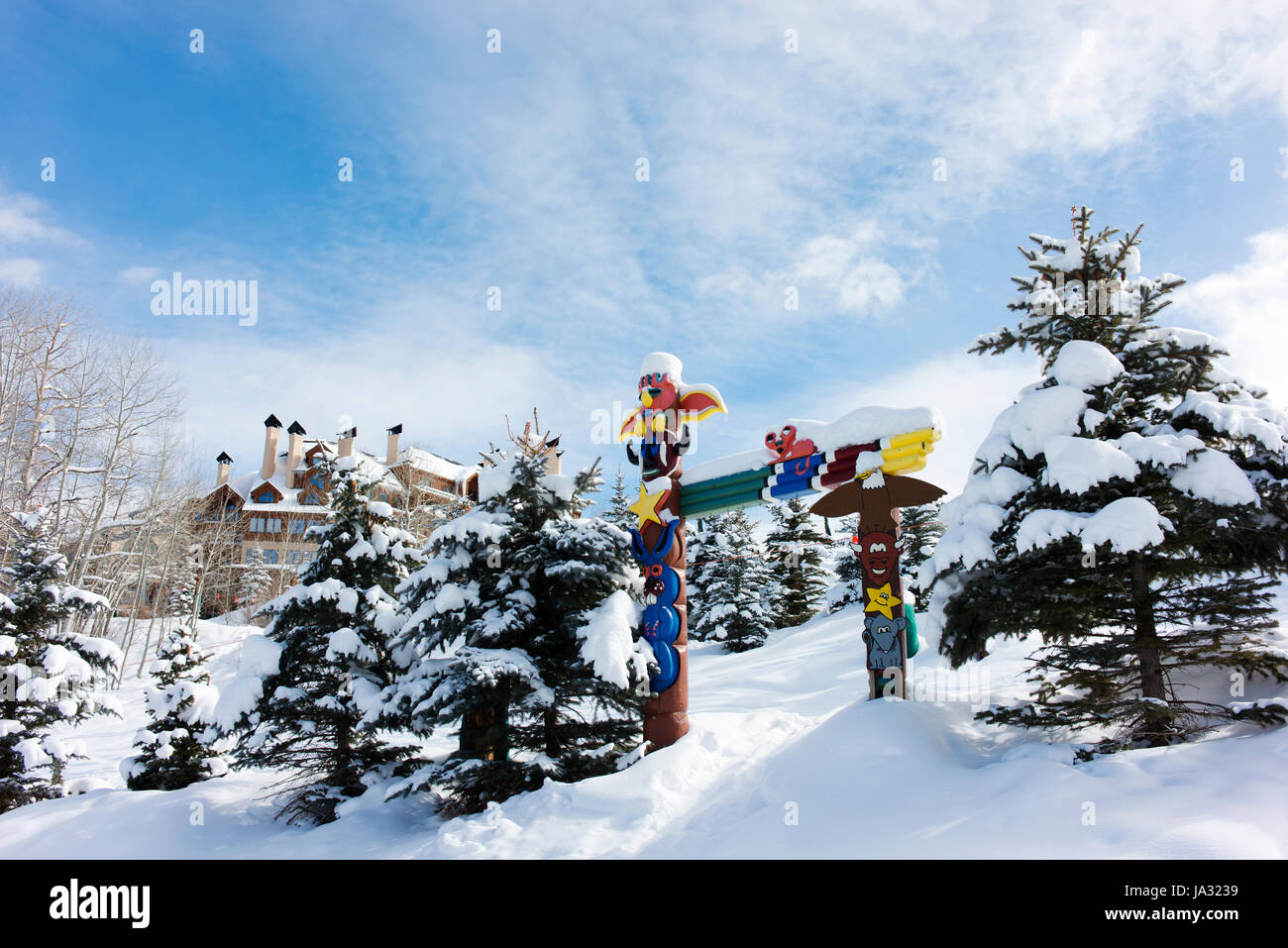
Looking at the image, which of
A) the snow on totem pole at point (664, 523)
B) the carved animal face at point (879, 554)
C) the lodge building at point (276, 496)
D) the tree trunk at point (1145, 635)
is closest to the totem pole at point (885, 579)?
the carved animal face at point (879, 554)

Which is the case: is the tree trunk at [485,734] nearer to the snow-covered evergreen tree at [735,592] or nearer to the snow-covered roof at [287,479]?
the snow-covered evergreen tree at [735,592]

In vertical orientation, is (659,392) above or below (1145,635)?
above

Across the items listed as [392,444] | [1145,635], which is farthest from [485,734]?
[392,444]

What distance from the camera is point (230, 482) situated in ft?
127

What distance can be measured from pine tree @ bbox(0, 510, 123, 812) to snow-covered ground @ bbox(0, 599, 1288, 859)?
3.39 ft

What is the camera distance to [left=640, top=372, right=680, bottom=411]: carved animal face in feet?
33.5

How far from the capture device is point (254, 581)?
3488 centimetres

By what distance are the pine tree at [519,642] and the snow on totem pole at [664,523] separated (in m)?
0.34

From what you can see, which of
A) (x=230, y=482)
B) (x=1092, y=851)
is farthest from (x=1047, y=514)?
(x=230, y=482)

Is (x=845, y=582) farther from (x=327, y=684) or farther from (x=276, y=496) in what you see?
(x=276, y=496)

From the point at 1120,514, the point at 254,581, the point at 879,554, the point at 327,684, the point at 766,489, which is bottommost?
the point at 327,684

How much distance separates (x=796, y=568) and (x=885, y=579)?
19.4m

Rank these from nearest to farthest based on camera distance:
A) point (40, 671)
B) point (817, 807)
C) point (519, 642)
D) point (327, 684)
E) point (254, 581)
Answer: point (817, 807), point (519, 642), point (327, 684), point (40, 671), point (254, 581)
